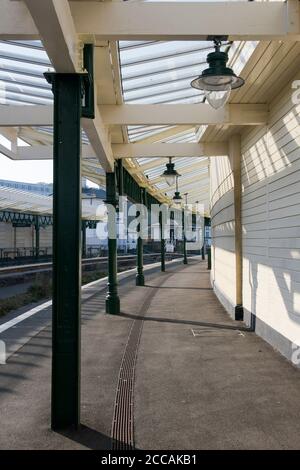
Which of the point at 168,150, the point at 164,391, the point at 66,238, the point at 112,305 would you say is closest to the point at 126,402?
the point at 164,391

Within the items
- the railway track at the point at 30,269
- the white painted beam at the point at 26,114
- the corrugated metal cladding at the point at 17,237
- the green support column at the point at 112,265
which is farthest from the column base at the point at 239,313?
the corrugated metal cladding at the point at 17,237

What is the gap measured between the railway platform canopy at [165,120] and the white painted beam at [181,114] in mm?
20

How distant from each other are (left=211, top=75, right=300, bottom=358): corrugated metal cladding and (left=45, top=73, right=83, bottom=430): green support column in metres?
3.55

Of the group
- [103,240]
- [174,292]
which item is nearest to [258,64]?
[174,292]

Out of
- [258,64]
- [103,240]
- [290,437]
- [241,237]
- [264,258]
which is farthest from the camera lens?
[103,240]

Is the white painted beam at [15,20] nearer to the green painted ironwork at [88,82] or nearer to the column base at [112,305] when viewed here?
the green painted ironwork at [88,82]

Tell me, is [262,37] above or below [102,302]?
above

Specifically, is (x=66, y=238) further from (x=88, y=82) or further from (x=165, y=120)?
(x=165, y=120)

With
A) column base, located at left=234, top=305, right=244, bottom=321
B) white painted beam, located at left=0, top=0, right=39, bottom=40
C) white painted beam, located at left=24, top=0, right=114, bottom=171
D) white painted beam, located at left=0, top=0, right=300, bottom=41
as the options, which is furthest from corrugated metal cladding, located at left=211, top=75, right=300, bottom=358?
white painted beam, located at left=0, top=0, right=39, bottom=40

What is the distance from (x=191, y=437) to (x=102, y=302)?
9.37m

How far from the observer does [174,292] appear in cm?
1656

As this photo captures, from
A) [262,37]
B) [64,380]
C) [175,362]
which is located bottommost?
[175,362]
